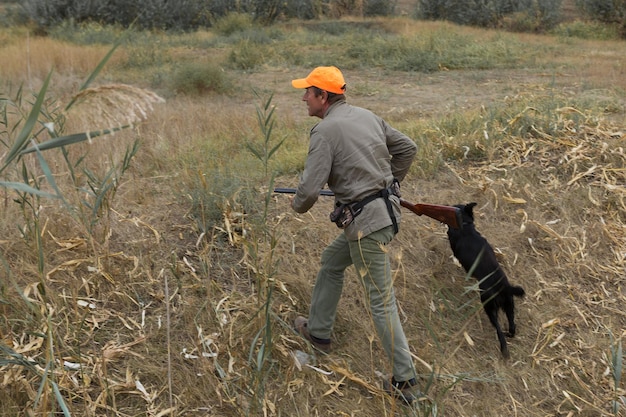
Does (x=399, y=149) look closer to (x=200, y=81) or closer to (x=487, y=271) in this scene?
(x=487, y=271)

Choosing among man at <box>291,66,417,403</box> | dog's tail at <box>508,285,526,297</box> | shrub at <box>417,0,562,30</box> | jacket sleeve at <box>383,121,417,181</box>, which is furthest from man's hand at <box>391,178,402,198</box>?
shrub at <box>417,0,562,30</box>

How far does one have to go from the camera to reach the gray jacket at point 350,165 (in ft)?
10.9

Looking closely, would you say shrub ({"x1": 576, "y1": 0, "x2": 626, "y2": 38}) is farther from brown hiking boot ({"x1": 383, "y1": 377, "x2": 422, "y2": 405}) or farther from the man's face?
brown hiking boot ({"x1": 383, "y1": 377, "x2": 422, "y2": 405})

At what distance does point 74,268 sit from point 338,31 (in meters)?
16.8

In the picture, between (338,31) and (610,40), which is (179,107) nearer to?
(338,31)

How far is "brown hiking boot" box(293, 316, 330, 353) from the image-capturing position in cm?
393

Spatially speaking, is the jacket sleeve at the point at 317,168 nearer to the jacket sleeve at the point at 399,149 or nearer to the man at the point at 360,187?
the man at the point at 360,187

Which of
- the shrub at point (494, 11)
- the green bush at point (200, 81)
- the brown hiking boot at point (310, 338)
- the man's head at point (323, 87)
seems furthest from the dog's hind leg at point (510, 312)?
the shrub at point (494, 11)

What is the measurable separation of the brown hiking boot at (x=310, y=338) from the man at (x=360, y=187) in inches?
21.9

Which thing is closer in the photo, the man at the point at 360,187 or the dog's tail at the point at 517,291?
the man at the point at 360,187

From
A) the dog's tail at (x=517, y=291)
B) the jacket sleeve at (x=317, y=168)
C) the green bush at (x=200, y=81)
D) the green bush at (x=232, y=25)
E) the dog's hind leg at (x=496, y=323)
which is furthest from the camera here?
the green bush at (x=232, y=25)

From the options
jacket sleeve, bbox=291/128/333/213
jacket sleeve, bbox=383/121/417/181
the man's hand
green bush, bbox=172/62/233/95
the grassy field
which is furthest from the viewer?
green bush, bbox=172/62/233/95

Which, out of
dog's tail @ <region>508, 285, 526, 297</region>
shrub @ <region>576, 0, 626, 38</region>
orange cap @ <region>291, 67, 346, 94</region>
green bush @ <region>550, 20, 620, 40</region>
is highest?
orange cap @ <region>291, 67, 346, 94</region>

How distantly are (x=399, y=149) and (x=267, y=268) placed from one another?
109 cm
